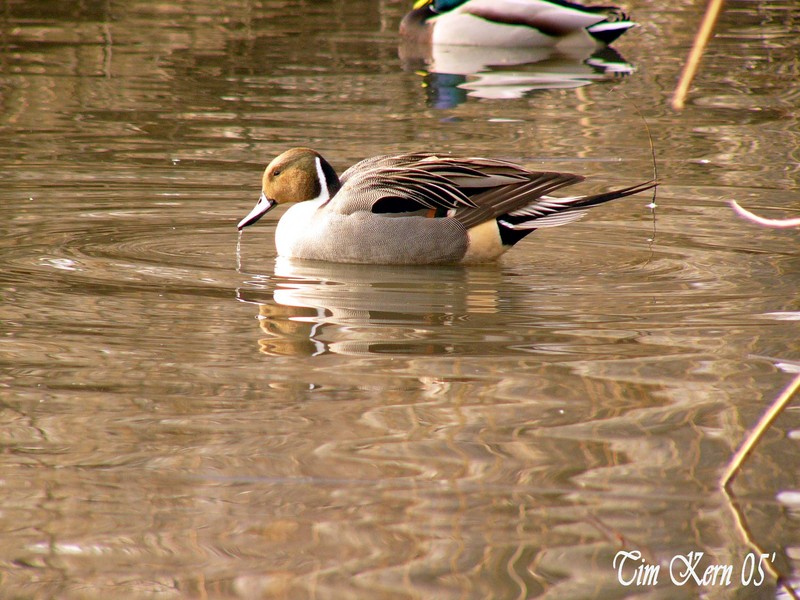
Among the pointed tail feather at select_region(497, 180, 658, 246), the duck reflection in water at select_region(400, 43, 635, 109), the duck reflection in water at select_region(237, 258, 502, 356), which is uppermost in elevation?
the pointed tail feather at select_region(497, 180, 658, 246)

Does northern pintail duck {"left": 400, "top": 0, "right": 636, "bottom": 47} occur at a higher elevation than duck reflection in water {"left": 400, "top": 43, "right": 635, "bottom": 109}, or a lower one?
higher

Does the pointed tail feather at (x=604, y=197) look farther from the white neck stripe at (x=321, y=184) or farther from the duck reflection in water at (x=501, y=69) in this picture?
the duck reflection in water at (x=501, y=69)

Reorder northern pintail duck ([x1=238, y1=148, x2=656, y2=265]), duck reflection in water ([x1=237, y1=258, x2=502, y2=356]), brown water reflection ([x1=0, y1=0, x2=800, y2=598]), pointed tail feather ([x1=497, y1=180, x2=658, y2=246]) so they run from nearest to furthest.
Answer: brown water reflection ([x1=0, y1=0, x2=800, y2=598]) < duck reflection in water ([x1=237, y1=258, x2=502, y2=356]) < northern pintail duck ([x1=238, y1=148, x2=656, y2=265]) < pointed tail feather ([x1=497, y1=180, x2=658, y2=246])

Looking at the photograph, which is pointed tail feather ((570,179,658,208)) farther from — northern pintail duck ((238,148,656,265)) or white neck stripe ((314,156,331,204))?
white neck stripe ((314,156,331,204))

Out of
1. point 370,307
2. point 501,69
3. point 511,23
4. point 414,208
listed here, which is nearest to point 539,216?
point 414,208

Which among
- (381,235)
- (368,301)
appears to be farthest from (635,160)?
(368,301)

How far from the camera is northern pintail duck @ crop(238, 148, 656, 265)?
639 centimetres

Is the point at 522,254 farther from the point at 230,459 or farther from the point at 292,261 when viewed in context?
the point at 230,459

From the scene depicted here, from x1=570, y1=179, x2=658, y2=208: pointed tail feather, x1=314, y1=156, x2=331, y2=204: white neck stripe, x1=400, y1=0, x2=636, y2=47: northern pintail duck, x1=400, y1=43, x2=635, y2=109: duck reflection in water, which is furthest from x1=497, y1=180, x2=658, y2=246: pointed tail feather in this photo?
x1=400, y1=0, x2=636, y2=47: northern pintail duck

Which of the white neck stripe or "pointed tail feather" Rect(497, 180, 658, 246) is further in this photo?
the white neck stripe

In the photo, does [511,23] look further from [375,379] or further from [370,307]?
[375,379]

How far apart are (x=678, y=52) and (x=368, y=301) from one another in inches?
405

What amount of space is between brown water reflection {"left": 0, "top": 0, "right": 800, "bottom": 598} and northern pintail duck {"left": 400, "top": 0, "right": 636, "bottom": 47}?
4.91 m

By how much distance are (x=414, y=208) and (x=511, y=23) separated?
29.7ft
